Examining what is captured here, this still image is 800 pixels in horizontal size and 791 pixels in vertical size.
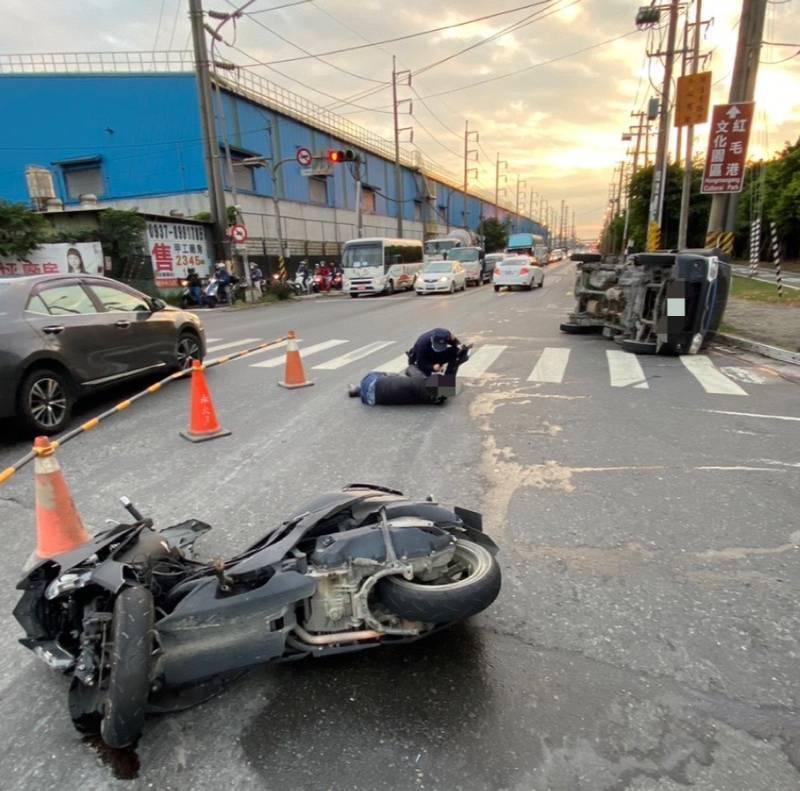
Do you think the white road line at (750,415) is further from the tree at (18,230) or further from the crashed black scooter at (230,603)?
the tree at (18,230)

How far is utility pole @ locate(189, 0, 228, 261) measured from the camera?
19641mm

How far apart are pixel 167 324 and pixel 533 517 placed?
20.5 feet

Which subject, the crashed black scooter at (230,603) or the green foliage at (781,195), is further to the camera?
the green foliage at (781,195)

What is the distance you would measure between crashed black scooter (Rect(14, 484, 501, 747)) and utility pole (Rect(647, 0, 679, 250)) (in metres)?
27.1

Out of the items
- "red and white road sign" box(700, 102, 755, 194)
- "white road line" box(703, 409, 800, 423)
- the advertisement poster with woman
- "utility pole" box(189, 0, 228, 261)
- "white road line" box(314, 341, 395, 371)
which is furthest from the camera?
"utility pole" box(189, 0, 228, 261)

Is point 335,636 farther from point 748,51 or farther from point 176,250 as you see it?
point 176,250

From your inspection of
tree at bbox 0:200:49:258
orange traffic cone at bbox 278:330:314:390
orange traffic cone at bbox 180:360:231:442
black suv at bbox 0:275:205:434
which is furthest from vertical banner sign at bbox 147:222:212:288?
orange traffic cone at bbox 180:360:231:442

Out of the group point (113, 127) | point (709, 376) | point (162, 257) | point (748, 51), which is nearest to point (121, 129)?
point (113, 127)

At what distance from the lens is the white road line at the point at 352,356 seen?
9180 millimetres

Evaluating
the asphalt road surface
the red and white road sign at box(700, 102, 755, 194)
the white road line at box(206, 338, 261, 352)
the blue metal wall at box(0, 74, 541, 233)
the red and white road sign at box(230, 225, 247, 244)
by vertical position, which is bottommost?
the white road line at box(206, 338, 261, 352)

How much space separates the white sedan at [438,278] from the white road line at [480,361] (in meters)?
15.6

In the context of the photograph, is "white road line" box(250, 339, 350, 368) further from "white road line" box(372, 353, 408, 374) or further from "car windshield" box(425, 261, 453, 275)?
"car windshield" box(425, 261, 453, 275)

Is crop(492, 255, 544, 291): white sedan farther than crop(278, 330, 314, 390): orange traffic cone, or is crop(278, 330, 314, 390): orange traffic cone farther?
crop(492, 255, 544, 291): white sedan

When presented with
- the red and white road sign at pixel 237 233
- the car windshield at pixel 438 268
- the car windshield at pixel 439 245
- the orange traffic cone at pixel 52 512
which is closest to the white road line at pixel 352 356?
the orange traffic cone at pixel 52 512
